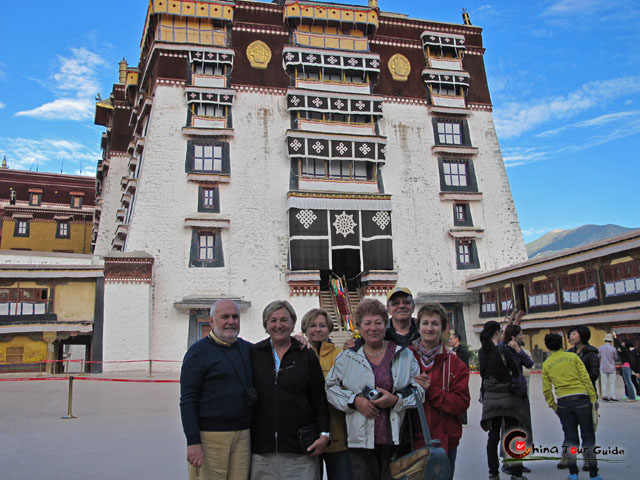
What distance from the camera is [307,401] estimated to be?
4.61 meters

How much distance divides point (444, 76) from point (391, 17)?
442 centimetres

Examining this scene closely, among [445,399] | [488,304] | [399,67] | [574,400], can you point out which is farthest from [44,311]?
[445,399]

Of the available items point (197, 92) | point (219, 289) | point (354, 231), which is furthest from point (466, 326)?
point (197, 92)

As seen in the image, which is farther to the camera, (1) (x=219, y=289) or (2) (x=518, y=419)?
(1) (x=219, y=289)

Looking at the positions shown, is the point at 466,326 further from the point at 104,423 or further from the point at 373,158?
the point at 104,423

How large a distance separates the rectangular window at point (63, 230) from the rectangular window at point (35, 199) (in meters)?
2.27

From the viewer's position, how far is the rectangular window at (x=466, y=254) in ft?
95.0

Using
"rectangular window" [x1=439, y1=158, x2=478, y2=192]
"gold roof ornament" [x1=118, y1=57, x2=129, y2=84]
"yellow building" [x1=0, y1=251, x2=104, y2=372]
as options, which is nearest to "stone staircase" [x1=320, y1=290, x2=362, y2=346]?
"rectangular window" [x1=439, y1=158, x2=478, y2=192]

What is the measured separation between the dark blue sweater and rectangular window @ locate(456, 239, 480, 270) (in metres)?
25.6

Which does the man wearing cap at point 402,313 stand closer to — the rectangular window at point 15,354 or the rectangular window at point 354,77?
the rectangular window at point 15,354

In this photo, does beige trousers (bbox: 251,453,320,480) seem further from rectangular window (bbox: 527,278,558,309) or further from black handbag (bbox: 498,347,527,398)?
rectangular window (bbox: 527,278,558,309)

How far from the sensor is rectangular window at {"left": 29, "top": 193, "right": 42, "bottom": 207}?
44.6m

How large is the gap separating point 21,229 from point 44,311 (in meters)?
23.2

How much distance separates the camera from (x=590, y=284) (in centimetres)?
2064
